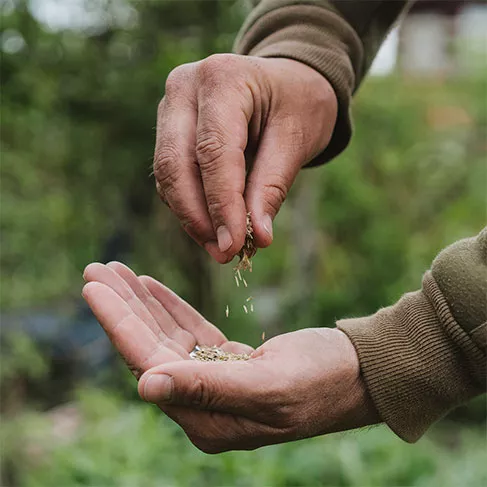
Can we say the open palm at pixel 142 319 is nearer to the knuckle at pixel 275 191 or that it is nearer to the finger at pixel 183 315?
the finger at pixel 183 315

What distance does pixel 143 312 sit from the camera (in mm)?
2156

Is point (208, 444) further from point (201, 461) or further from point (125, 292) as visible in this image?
point (201, 461)

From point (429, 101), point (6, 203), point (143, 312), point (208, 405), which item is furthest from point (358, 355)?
point (429, 101)

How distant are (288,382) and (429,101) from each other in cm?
817

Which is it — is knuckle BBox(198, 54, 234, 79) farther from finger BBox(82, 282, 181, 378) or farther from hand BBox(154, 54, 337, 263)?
finger BBox(82, 282, 181, 378)

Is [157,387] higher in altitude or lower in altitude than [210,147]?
lower

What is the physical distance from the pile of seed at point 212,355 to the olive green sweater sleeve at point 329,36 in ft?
2.22

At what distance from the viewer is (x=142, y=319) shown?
2.12 m

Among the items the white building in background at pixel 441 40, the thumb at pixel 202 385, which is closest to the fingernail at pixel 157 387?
the thumb at pixel 202 385

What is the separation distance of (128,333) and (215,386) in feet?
0.77

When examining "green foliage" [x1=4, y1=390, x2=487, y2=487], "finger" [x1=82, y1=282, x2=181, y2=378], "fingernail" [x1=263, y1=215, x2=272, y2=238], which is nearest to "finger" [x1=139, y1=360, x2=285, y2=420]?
"finger" [x1=82, y1=282, x2=181, y2=378]

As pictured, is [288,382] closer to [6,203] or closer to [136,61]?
[6,203]

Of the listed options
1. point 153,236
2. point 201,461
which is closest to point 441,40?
point 153,236

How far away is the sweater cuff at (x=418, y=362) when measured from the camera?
1.95 meters
